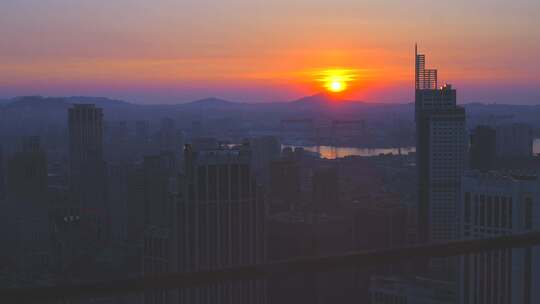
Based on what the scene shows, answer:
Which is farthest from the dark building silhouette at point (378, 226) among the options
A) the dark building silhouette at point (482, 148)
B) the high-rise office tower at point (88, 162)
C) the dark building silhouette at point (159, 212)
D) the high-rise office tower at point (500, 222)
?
the high-rise office tower at point (88, 162)

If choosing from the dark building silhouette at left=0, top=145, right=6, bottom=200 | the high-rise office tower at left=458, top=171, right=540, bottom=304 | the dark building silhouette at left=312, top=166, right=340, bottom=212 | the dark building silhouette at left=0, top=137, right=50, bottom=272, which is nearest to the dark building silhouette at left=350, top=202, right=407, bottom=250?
the dark building silhouette at left=312, top=166, right=340, bottom=212

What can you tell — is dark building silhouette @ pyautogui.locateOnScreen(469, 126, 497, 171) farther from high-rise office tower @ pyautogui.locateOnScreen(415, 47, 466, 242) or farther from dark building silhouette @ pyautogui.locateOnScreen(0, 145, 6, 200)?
dark building silhouette @ pyautogui.locateOnScreen(0, 145, 6, 200)

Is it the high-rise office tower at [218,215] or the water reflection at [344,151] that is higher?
the water reflection at [344,151]

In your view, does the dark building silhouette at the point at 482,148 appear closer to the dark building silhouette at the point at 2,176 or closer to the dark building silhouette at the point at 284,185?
the dark building silhouette at the point at 284,185

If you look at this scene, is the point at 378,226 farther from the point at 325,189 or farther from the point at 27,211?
the point at 27,211

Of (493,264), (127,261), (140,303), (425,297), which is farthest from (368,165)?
(140,303)
